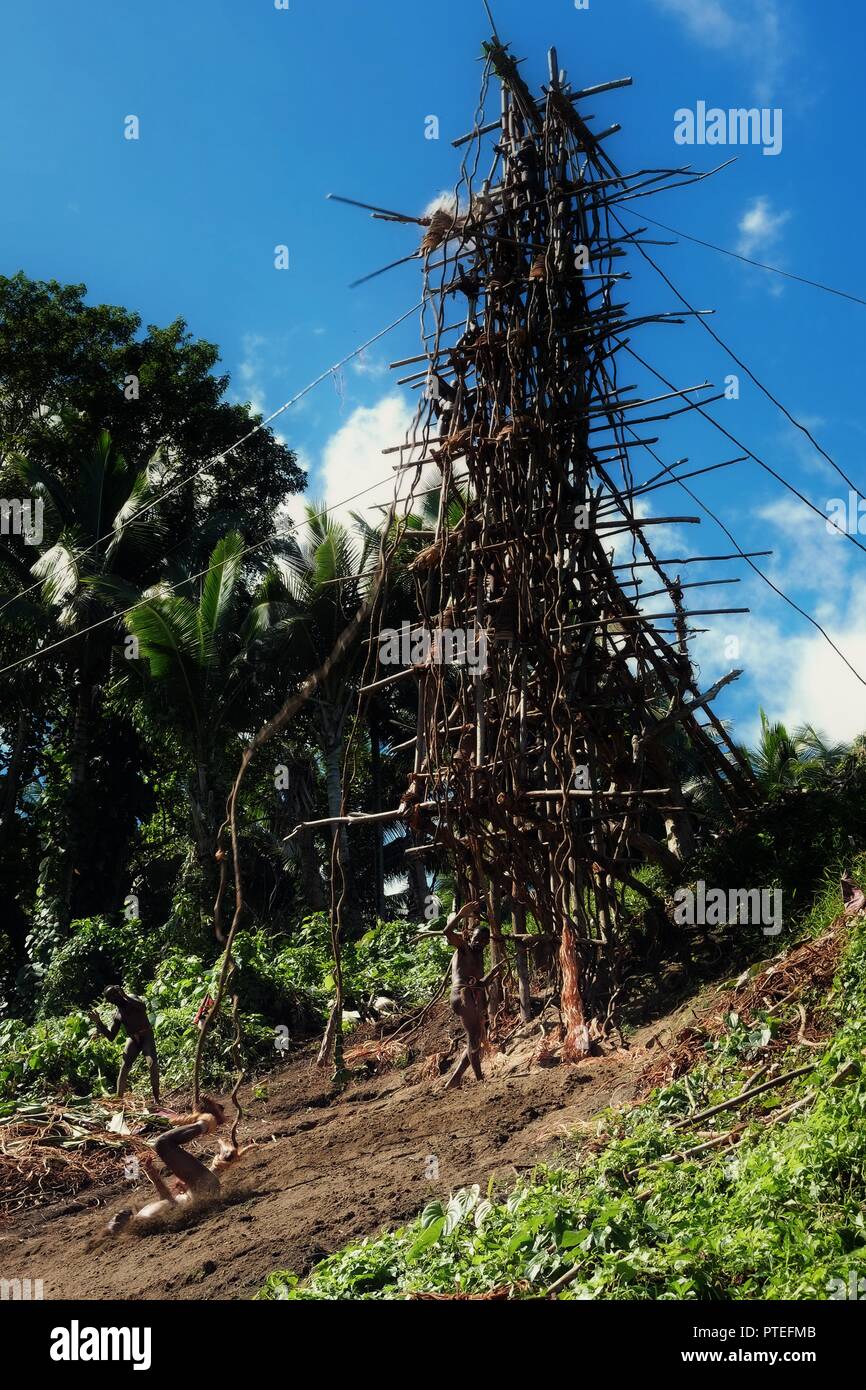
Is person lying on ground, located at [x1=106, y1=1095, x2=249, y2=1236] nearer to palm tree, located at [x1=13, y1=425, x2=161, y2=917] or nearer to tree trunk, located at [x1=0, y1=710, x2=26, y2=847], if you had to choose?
palm tree, located at [x1=13, y1=425, x2=161, y2=917]

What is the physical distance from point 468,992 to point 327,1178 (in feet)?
5.71

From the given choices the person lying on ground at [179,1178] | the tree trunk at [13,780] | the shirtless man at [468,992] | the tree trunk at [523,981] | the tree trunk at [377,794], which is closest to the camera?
the person lying on ground at [179,1178]

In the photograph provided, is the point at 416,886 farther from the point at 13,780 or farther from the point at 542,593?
the point at 542,593

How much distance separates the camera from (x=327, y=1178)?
290 inches

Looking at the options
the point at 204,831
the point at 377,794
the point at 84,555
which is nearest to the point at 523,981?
the point at 204,831

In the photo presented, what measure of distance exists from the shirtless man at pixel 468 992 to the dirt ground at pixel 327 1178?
16cm

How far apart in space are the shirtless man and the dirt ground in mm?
164

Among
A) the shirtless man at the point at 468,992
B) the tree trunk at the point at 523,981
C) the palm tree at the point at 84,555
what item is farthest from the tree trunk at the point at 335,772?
the shirtless man at the point at 468,992

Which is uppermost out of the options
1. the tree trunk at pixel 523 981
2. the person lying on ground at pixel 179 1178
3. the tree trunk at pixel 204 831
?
the tree trunk at pixel 204 831

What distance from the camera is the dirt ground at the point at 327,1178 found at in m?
6.17

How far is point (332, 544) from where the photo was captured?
1927cm

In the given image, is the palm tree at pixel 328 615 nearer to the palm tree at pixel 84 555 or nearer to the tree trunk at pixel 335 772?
the tree trunk at pixel 335 772
